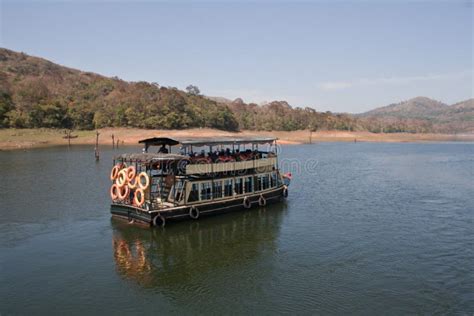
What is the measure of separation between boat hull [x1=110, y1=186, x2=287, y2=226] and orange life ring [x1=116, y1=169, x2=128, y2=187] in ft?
5.45

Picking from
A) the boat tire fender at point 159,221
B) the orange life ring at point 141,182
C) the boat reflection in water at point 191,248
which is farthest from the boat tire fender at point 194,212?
the orange life ring at point 141,182

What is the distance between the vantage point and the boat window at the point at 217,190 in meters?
34.9

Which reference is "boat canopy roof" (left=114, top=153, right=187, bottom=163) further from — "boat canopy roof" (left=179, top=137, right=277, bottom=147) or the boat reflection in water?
the boat reflection in water

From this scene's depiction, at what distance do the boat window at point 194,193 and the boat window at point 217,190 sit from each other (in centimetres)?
189

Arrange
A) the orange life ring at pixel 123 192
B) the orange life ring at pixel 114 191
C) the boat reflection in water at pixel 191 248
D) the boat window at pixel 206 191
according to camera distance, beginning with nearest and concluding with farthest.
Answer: the boat reflection in water at pixel 191 248, the orange life ring at pixel 123 192, the orange life ring at pixel 114 191, the boat window at pixel 206 191

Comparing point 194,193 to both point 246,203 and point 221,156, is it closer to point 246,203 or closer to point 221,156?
point 221,156

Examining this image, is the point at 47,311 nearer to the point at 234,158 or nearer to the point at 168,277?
the point at 168,277

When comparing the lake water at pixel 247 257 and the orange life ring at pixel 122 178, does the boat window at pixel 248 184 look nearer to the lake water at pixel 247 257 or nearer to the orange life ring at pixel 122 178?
the lake water at pixel 247 257

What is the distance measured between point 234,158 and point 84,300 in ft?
64.8

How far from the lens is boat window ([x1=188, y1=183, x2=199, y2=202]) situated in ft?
108

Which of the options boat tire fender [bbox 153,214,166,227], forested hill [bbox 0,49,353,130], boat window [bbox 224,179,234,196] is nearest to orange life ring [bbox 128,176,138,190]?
boat tire fender [bbox 153,214,166,227]

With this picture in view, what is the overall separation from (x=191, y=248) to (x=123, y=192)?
8.64 metres

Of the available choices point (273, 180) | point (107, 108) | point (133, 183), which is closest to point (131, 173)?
point (133, 183)

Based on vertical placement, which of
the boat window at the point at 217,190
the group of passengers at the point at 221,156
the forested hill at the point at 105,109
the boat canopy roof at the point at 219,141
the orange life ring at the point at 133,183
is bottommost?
the boat window at the point at 217,190
